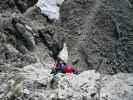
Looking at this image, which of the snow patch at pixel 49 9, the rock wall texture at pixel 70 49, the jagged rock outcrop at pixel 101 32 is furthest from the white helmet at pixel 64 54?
the snow patch at pixel 49 9

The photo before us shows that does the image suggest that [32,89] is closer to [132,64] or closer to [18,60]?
[18,60]

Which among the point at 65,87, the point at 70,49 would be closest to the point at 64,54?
the point at 70,49

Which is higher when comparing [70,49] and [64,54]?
[70,49]

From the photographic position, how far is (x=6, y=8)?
53.2 feet

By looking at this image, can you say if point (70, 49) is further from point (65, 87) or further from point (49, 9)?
point (65, 87)

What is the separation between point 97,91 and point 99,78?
3.15 ft

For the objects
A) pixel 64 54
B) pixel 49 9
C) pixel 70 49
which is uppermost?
pixel 49 9

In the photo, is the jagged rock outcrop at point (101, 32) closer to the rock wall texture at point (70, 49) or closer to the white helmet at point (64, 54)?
the rock wall texture at point (70, 49)

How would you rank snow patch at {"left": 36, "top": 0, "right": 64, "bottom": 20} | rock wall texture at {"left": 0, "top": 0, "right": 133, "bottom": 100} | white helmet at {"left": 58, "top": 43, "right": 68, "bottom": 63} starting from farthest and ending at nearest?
snow patch at {"left": 36, "top": 0, "right": 64, "bottom": 20} → white helmet at {"left": 58, "top": 43, "right": 68, "bottom": 63} → rock wall texture at {"left": 0, "top": 0, "right": 133, "bottom": 100}

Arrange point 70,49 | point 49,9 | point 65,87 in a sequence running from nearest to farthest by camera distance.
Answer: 1. point 65,87
2. point 70,49
3. point 49,9

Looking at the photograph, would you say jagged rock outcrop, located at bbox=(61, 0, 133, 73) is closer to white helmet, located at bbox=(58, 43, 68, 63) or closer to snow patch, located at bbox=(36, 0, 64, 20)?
white helmet, located at bbox=(58, 43, 68, 63)

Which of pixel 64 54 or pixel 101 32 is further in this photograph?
pixel 101 32

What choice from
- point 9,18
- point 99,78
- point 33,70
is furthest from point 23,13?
point 99,78

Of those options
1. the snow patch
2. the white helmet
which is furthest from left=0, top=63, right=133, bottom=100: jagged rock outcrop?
the snow patch
